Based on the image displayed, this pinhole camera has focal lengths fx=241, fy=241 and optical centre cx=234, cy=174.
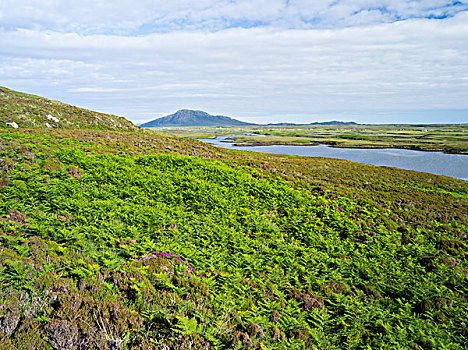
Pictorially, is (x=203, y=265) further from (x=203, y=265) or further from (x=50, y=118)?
(x=50, y=118)

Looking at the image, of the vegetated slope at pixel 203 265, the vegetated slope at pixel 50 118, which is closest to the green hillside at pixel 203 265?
the vegetated slope at pixel 203 265

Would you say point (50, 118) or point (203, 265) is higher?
point (50, 118)

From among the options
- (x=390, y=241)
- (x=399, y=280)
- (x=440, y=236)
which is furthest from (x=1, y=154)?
(x=440, y=236)

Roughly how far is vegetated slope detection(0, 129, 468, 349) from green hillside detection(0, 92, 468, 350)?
4cm

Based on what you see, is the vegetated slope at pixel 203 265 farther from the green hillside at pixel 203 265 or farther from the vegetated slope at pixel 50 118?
the vegetated slope at pixel 50 118

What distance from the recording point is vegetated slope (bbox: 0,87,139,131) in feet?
83.5

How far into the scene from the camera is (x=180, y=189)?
1290cm

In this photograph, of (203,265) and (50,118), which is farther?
(50,118)

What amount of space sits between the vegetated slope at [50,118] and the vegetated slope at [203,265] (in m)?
15.6

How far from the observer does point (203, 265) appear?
730 cm

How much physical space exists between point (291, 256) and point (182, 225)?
4.38 metres

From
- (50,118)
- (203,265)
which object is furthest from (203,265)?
(50,118)

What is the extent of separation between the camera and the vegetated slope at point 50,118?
2544cm

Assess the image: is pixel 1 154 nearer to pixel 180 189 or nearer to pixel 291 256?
pixel 180 189
